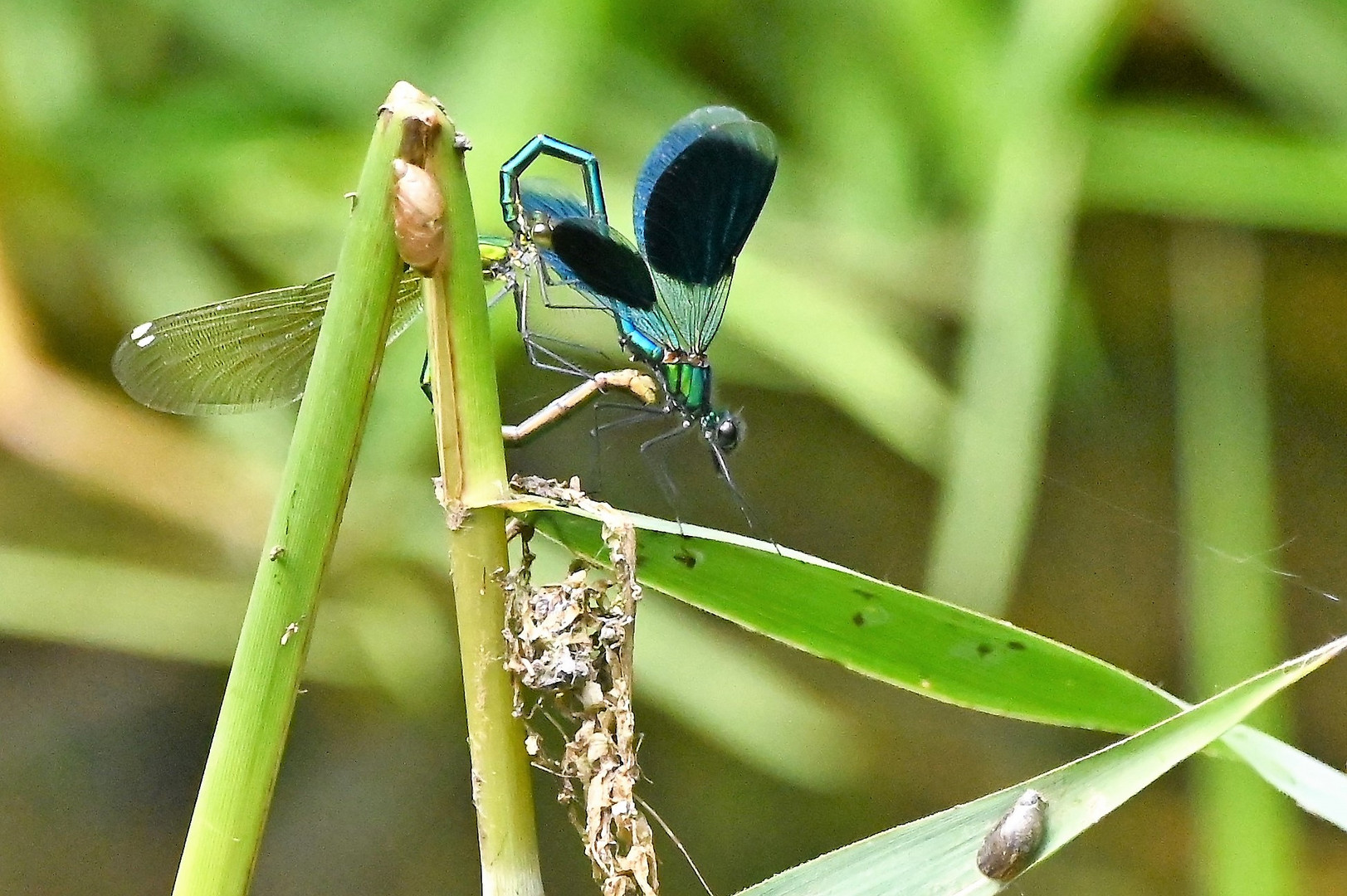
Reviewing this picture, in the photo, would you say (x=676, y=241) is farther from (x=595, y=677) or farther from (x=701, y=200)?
(x=595, y=677)

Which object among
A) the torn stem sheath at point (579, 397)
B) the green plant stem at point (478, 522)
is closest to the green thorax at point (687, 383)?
the torn stem sheath at point (579, 397)

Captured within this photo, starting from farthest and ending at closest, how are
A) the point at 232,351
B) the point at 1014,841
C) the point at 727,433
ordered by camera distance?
the point at 727,433 → the point at 232,351 → the point at 1014,841

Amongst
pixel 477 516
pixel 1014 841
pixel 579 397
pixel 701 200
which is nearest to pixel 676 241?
pixel 701 200

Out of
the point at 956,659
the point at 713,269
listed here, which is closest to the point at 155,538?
the point at 713,269

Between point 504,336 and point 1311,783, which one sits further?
point 504,336

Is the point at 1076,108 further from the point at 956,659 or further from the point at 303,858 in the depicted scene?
the point at 303,858
